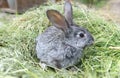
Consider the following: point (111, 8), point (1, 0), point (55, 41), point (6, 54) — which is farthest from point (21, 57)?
point (111, 8)

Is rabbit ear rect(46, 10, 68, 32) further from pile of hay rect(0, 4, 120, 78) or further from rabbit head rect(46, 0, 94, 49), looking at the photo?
pile of hay rect(0, 4, 120, 78)

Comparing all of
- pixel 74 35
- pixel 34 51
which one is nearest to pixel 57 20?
pixel 74 35

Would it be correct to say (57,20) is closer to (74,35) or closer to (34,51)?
(74,35)

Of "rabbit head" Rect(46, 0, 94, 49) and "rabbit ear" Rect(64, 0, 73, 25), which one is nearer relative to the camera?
"rabbit head" Rect(46, 0, 94, 49)

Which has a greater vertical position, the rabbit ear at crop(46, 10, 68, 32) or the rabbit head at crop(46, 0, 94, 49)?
the rabbit ear at crop(46, 10, 68, 32)

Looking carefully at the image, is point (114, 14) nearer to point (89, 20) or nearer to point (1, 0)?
point (1, 0)

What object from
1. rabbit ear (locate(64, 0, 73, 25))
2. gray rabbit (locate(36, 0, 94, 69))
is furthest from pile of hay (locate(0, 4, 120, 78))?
rabbit ear (locate(64, 0, 73, 25))
